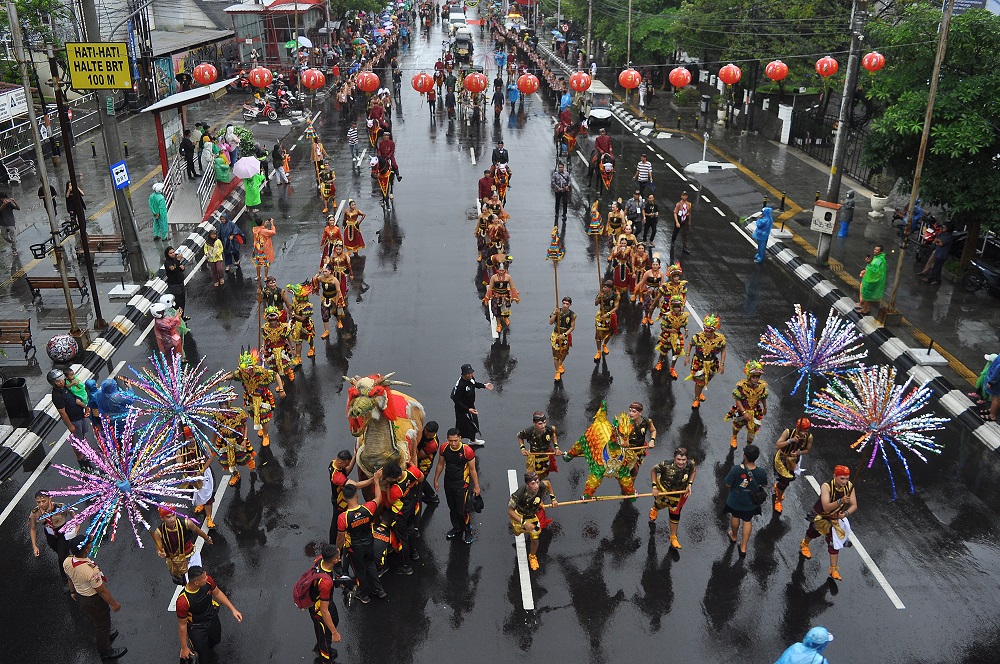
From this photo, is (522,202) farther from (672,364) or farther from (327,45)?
(327,45)

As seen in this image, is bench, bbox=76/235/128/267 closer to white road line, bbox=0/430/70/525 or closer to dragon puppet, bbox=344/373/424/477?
white road line, bbox=0/430/70/525

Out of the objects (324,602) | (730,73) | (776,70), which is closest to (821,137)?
(730,73)

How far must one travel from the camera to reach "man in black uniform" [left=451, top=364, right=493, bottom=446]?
12.4 metres

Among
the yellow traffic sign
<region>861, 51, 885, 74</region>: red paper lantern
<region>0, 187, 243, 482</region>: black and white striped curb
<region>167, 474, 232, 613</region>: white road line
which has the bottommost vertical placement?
<region>167, 474, 232, 613</region>: white road line

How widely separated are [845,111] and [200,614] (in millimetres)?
18606

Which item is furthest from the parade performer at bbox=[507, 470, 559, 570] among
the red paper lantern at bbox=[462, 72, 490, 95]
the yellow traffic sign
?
the red paper lantern at bbox=[462, 72, 490, 95]

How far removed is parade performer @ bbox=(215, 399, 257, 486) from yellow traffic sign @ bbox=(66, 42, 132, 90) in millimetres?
9131

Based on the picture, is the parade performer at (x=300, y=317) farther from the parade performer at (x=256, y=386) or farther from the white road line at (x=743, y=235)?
the white road line at (x=743, y=235)

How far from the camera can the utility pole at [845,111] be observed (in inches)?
768

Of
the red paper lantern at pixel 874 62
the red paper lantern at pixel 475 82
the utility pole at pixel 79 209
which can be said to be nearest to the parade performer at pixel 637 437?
the utility pole at pixel 79 209

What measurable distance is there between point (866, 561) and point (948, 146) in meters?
10.8

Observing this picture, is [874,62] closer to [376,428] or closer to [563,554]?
[563,554]

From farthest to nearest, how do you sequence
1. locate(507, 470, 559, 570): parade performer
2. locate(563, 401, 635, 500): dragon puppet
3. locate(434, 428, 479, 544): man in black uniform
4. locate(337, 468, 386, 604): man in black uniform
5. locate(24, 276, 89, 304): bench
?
locate(24, 276, 89, 304): bench
locate(563, 401, 635, 500): dragon puppet
locate(434, 428, 479, 544): man in black uniform
locate(507, 470, 559, 570): parade performer
locate(337, 468, 386, 604): man in black uniform

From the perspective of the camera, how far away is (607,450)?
438 inches
